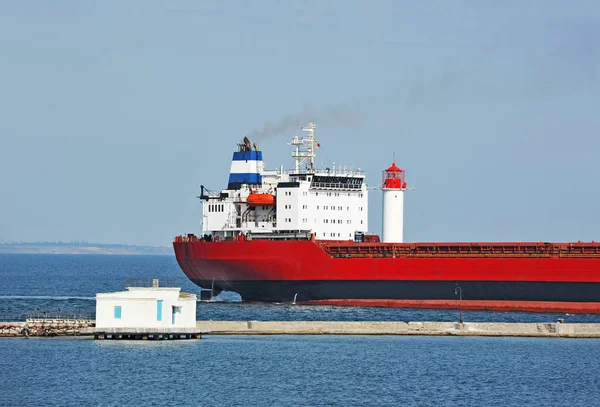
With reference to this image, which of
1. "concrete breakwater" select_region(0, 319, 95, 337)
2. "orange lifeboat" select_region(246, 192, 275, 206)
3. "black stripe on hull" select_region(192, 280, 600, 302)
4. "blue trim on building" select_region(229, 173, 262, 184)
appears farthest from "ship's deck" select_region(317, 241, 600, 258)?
"concrete breakwater" select_region(0, 319, 95, 337)

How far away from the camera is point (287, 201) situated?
48750 millimetres

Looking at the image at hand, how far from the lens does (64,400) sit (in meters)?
25.7

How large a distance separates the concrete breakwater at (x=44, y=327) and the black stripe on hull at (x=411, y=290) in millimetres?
12379

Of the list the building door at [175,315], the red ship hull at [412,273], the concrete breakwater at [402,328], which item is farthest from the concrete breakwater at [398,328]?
the red ship hull at [412,273]

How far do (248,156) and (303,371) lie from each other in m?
22.0

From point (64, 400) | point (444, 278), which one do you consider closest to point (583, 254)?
point (444, 278)

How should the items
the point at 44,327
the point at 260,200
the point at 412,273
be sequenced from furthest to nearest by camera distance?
the point at 260,200 < the point at 412,273 < the point at 44,327

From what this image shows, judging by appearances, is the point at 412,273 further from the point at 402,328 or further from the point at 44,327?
the point at 44,327

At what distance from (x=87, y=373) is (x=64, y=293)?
2886 cm

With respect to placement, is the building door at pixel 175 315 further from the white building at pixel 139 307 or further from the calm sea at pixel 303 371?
the calm sea at pixel 303 371

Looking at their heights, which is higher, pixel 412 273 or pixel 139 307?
pixel 412 273

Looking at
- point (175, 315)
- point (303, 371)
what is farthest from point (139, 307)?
point (303, 371)

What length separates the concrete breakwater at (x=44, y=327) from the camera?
35.5 meters

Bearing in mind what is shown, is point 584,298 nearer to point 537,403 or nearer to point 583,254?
point 583,254
